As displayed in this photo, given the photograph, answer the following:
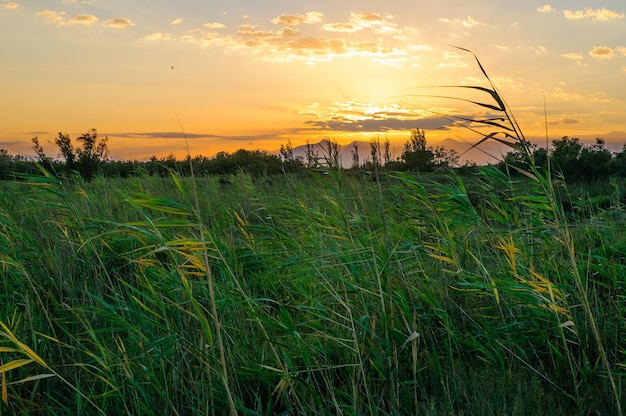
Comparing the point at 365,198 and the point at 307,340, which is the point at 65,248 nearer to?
the point at 307,340

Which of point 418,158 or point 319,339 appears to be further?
point 418,158

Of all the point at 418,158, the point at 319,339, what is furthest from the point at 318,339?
the point at 418,158

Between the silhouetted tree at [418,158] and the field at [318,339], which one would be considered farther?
the silhouetted tree at [418,158]

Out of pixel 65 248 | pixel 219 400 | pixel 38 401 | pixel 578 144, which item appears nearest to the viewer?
pixel 219 400

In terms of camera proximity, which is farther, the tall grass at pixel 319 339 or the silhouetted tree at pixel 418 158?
the silhouetted tree at pixel 418 158

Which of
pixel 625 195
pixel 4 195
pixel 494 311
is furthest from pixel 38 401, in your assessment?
pixel 625 195

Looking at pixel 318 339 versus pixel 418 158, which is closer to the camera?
pixel 318 339

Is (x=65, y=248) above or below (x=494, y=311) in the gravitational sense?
above

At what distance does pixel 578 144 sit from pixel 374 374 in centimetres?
1277

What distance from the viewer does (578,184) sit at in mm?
12195

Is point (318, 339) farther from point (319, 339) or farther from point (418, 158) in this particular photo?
point (418, 158)

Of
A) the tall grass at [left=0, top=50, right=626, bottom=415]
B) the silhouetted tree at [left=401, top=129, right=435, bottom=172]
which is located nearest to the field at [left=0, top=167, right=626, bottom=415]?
the tall grass at [left=0, top=50, right=626, bottom=415]

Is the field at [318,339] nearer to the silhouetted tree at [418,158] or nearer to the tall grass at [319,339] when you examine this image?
the tall grass at [319,339]

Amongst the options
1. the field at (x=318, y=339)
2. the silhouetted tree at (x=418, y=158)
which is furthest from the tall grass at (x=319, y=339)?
the silhouetted tree at (x=418, y=158)
